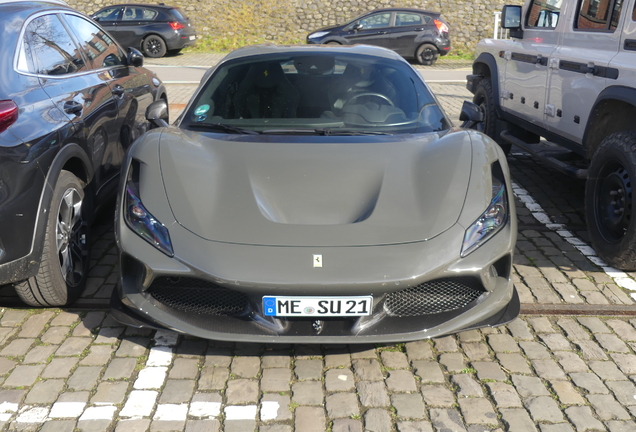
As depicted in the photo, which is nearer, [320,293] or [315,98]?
[320,293]

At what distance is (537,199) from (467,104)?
6.61 feet

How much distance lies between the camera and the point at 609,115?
4750 mm

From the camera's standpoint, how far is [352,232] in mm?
3043

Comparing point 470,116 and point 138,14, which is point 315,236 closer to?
point 470,116

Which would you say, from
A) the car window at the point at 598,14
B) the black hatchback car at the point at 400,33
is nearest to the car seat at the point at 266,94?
the car window at the point at 598,14

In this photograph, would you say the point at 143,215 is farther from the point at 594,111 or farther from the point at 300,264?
the point at 594,111

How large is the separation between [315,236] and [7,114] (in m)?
1.72

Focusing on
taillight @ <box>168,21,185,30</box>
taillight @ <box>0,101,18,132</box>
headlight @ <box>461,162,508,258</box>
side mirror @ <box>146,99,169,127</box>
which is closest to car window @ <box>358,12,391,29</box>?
taillight @ <box>168,21,185,30</box>

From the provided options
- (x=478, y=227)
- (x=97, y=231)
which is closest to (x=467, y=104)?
(x=478, y=227)

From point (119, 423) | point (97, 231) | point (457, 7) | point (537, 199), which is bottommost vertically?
point (457, 7)


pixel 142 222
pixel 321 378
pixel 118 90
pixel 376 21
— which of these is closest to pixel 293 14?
pixel 376 21

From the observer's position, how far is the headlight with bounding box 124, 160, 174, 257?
9.96 ft

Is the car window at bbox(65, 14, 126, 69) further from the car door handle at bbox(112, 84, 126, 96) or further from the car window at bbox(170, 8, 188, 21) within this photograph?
the car window at bbox(170, 8, 188, 21)

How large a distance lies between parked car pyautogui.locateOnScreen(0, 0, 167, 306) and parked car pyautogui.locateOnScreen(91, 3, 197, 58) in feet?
48.5
